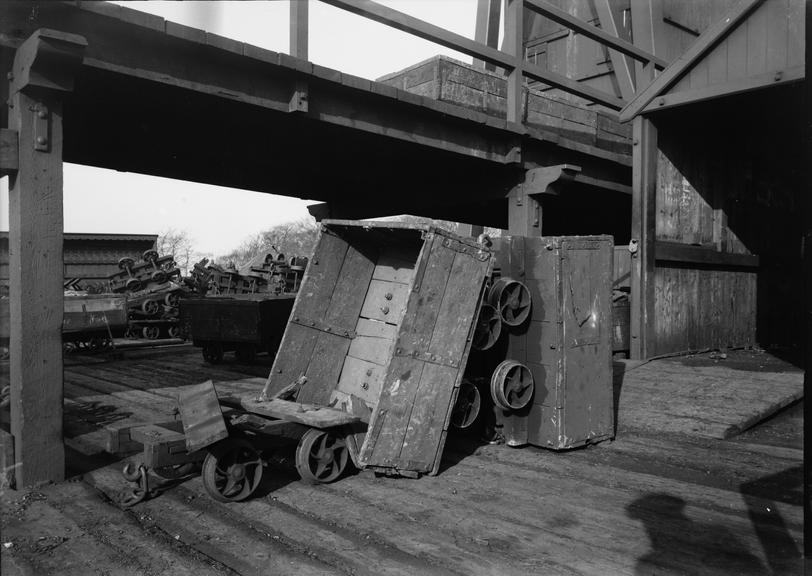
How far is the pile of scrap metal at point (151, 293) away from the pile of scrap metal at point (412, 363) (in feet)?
43.4

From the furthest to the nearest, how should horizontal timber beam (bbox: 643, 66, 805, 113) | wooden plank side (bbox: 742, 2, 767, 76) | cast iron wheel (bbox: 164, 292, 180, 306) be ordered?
1. cast iron wheel (bbox: 164, 292, 180, 306)
2. wooden plank side (bbox: 742, 2, 767, 76)
3. horizontal timber beam (bbox: 643, 66, 805, 113)

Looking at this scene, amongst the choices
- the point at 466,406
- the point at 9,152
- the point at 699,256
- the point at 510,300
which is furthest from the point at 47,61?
the point at 699,256

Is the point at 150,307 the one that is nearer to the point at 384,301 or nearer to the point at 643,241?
the point at 384,301

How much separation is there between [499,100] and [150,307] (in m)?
14.0

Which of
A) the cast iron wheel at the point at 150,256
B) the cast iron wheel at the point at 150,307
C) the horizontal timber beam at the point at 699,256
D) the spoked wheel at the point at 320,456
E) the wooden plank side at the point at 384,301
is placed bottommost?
the spoked wheel at the point at 320,456

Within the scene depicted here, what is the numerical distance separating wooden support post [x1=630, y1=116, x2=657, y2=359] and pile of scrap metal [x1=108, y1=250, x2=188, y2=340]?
1346cm

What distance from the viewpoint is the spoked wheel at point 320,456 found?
5.12 m

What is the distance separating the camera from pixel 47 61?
4855mm

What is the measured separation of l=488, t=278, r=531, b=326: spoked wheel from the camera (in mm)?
6172

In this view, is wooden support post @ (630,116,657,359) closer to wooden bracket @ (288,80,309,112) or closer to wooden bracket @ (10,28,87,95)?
wooden bracket @ (288,80,309,112)

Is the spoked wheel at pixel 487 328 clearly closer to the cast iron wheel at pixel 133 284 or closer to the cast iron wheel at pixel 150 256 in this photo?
the cast iron wheel at pixel 133 284

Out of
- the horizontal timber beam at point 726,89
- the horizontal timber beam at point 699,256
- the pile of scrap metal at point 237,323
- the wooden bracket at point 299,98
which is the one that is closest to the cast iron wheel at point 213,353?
the pile of scrap metal at point 237,323

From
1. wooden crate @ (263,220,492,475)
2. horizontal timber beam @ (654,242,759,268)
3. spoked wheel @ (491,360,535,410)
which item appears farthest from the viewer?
horizontal timber beam @ (654,242,759,268)

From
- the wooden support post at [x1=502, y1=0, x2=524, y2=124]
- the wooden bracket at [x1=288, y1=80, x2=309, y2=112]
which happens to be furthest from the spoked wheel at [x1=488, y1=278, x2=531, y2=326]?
the wooden support post at [x1=502, y1=0, x2=524, y2=124]
